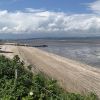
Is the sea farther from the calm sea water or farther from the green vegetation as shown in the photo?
the green vegetation

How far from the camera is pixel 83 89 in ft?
77.4

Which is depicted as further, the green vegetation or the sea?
the sea

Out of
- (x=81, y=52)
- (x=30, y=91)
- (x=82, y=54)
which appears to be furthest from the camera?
(x=81, y=52)

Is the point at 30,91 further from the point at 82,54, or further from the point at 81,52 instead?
the point at 81,52

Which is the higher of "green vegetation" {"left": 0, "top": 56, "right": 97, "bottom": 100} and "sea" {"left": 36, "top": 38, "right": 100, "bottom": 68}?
"green vegetation" {"left": 0, "top": 56, "right": 97, "bottom": 100}

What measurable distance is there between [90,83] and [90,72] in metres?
6.77

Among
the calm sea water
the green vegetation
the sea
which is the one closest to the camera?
the green vegetation

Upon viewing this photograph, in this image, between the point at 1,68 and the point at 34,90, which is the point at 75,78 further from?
the point at 34,90

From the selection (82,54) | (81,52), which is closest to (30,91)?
(82,54)

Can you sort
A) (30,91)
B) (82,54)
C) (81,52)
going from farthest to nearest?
(81,52), (82,54), (30,91)

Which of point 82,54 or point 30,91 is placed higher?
point 30,91

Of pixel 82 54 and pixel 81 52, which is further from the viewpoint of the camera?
pixel 81 52

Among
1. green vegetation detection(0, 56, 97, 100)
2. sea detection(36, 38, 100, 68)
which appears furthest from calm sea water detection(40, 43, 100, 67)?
green vegetation detection(0, 56, 97, 100)

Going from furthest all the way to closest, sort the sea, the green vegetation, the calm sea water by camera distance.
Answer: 1. the sea
2. the calm sea water
3. the green vegetation
